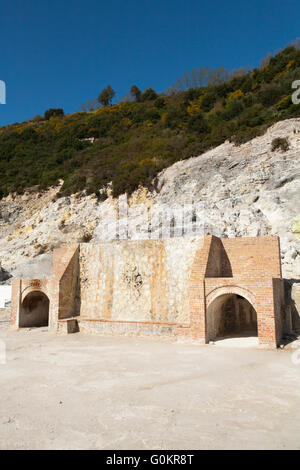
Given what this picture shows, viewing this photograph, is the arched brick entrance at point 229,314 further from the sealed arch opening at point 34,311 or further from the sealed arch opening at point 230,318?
the sealed arch opening at point 34,311

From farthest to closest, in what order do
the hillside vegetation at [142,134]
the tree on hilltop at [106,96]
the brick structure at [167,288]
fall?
the tree on hilltop at [106,96] < the hillside vegetation at [142,134] < the brick structure at [167,288]

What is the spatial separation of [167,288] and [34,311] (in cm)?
817

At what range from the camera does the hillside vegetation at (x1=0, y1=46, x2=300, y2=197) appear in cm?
2808

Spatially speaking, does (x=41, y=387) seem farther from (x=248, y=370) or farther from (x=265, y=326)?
(x=265, y=326)

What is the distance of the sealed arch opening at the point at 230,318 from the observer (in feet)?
38.2

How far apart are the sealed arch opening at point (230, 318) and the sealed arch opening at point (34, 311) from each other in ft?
31.0

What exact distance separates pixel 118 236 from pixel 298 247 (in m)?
12.1

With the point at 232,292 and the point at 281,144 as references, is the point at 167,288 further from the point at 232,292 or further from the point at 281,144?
the point at 281,144

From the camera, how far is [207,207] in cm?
2200

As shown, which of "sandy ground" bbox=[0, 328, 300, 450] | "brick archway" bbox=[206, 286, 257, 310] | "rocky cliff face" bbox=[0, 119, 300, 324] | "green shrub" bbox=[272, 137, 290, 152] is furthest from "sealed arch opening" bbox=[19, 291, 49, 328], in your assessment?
"green shrub" bbox=[272, 137, 290, 152]

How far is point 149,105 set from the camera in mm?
47188

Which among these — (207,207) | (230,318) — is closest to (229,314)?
(230,318)

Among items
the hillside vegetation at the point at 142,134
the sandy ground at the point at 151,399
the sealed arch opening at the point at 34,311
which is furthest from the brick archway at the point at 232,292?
the hillside vegetation at the point at 142,134

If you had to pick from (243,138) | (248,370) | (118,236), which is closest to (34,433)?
(248,370)
